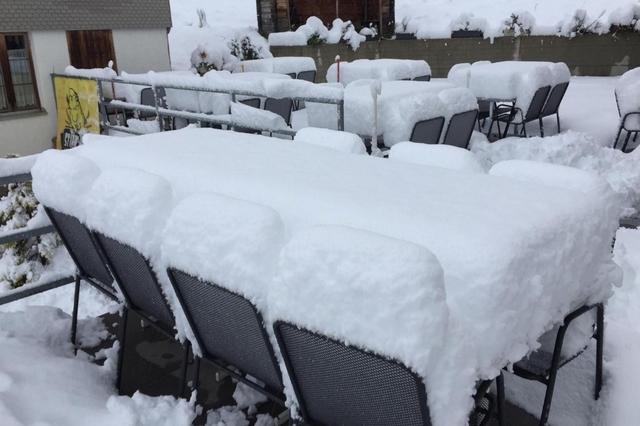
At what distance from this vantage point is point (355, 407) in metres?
1.57

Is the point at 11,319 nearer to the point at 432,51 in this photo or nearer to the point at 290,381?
the point at 290,381

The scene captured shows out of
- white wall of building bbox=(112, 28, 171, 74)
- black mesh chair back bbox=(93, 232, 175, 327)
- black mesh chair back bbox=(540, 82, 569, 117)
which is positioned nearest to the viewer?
black mesh chair back bbox=(93, 232, 175, 327)

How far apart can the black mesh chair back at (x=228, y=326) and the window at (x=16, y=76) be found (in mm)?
10810

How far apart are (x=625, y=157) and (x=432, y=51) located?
1046cm

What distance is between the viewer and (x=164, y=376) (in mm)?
2756

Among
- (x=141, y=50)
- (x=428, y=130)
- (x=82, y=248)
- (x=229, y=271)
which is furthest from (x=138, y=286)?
(x=141, y=50)

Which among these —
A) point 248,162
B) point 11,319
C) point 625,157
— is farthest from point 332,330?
point 625,157

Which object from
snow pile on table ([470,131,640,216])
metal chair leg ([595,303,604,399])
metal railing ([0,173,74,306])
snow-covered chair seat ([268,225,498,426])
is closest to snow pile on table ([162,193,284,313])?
snow-covered chair seat ([268,225,498,426])

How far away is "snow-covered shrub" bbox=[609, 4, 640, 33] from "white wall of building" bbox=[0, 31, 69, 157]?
12484mm

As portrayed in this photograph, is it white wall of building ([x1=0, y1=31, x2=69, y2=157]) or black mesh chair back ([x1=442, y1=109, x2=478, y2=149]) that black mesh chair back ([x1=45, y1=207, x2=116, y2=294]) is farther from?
white wall of building ([x1=0, y1=31, x2=69, y2=157])

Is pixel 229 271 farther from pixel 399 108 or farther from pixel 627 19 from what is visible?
pixel 627 19

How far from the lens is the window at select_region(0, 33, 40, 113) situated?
1080cm

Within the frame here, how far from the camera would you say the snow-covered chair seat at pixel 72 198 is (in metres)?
2.39

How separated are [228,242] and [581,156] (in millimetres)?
5798
